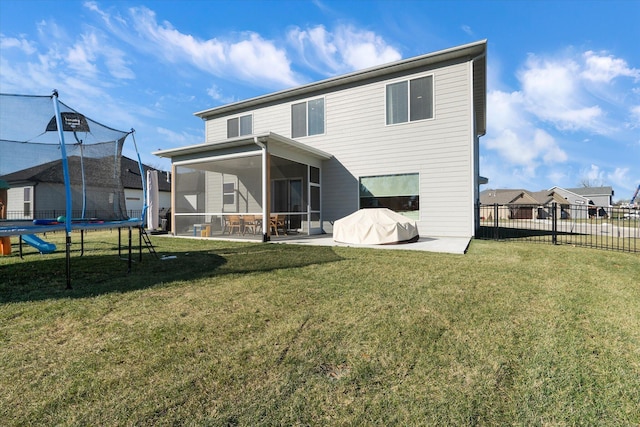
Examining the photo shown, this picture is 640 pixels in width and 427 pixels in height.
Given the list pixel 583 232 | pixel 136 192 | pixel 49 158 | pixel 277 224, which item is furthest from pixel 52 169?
pixel 136 192

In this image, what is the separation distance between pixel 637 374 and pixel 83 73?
1371cm

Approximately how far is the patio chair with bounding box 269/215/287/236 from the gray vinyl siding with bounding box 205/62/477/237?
1.79 m

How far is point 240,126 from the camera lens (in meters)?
14.1

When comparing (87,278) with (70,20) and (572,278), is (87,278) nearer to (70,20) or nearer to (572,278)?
(70,20)

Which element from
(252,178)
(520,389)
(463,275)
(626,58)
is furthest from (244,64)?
(626,58)

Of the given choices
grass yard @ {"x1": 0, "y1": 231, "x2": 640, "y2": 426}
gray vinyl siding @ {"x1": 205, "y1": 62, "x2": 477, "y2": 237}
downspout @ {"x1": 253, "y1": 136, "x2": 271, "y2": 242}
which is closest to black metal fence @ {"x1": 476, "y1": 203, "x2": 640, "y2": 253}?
gray vinyl siding @ {"x1": 205, "y1": 62, "x2": 477, "y2": 237}

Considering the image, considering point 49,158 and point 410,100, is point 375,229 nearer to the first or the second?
point 410,100

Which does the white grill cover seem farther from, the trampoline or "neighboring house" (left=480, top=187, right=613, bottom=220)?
"neighboring house" (left=480, top=187, right=613, bottom=220)

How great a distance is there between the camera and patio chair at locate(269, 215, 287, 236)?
425 inches

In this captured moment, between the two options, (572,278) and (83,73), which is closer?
(572,278)

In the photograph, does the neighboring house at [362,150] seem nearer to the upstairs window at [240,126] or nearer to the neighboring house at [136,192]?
the upstairs window at [240,126]

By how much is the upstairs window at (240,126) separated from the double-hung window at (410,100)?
6.53 meters

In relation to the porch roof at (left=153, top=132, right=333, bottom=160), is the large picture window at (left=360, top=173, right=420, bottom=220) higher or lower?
lower

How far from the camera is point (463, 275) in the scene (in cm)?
466
